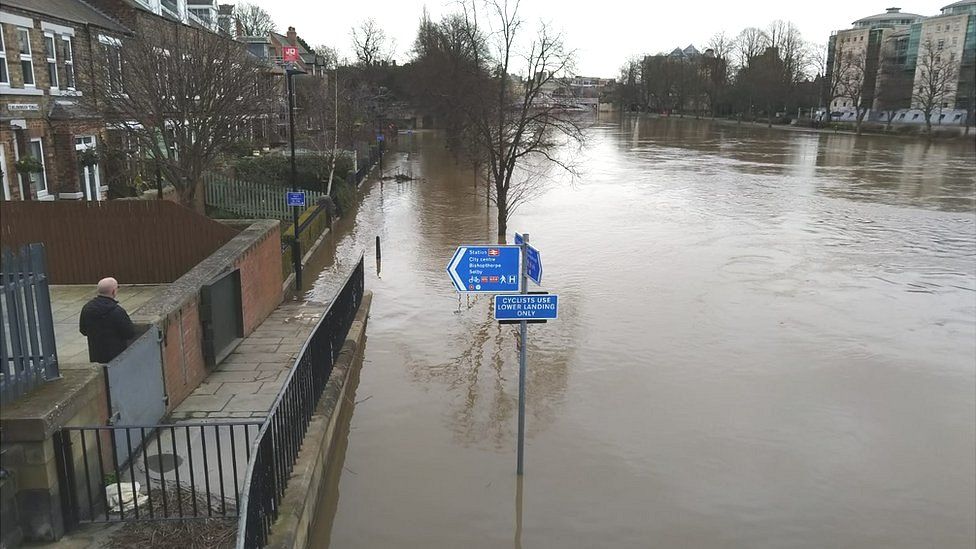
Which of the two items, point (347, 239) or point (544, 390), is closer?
point (544, 390)

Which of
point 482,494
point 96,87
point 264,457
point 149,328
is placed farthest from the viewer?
point 96,87

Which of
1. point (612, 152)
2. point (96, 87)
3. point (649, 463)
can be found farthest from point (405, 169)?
point (649, 463)

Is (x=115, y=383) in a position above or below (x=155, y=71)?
below

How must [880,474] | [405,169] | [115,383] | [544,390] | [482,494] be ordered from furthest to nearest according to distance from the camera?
1. [405,169]
2. [544,390]
3. [880,474]
4. [482,494]
5. [115,383]

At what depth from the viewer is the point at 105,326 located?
5977mm

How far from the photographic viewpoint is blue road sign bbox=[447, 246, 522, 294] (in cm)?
653

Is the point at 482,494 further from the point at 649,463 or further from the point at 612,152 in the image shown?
the point at 612,152

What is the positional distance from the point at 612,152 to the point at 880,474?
4857cm

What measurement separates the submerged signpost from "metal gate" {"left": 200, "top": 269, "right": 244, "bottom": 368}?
315 centimetres

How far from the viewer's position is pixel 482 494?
7516mm

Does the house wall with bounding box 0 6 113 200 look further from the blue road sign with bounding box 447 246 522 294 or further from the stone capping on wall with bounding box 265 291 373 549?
the blue road sign with bounding box 447 246 522 294

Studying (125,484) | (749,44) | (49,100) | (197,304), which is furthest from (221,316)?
(749,44)

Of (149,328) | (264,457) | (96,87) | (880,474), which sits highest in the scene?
(96,87)

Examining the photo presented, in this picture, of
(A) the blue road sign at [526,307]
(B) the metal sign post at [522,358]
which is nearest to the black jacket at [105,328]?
(A) the blue road sign at [526,307]
